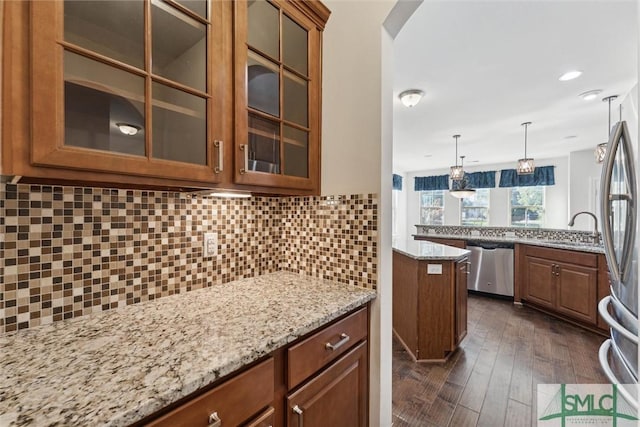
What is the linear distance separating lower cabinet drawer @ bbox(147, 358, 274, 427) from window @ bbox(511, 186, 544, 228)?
7.10m

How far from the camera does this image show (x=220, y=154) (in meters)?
0.99

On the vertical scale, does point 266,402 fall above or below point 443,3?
below

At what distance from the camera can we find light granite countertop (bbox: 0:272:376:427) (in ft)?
1.76

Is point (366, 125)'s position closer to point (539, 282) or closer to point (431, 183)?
point (539, 282)

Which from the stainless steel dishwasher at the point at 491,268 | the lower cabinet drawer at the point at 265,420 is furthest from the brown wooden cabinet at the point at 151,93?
the stainless steel dishwasher at the point at 491,268

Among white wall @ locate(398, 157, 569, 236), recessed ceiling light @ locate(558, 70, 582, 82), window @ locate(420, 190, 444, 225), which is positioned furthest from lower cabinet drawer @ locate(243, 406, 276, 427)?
window @ locate(420, 190, 444, 225)

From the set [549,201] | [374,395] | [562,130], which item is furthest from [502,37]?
[549,201]

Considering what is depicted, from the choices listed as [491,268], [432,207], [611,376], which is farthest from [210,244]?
[432,207]

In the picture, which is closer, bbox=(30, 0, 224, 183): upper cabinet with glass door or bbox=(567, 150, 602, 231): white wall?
bbox=(30, 0, 224, 183): upper cabinet with glass door

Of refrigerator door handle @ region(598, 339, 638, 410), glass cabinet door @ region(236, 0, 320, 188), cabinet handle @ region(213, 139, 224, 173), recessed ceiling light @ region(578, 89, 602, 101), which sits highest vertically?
recessed ceiling light @ region(578, 89, 602, 101)

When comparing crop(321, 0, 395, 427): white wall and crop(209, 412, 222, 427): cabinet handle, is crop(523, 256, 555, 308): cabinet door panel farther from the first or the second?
crop(209, 412, 222, 427): cabinet handle

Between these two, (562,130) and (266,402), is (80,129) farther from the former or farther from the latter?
(562,130)

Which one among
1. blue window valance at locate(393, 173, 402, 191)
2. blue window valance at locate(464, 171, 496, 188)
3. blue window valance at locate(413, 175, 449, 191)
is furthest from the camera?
blue window valance at locate(393, 173, 402, 191)

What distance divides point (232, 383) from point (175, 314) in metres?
0.42
